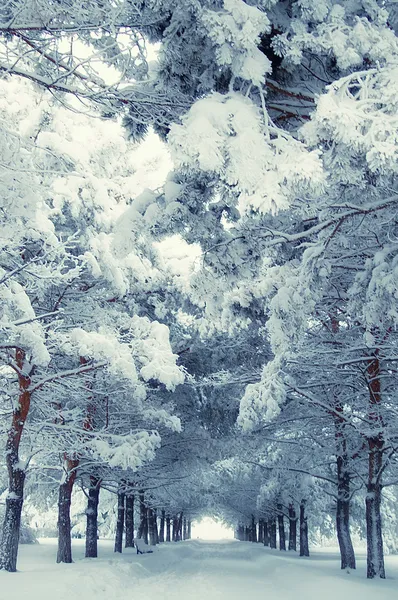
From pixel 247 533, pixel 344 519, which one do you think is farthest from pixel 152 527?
pixel 247 533

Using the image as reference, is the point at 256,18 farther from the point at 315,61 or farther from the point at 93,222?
the point at 93,222

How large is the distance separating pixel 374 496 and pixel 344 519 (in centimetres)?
329

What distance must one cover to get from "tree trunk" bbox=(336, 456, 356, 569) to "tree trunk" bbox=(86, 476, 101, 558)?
7450 mm

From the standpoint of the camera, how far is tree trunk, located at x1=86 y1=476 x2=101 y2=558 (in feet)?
56.3

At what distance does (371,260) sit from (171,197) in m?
2.92

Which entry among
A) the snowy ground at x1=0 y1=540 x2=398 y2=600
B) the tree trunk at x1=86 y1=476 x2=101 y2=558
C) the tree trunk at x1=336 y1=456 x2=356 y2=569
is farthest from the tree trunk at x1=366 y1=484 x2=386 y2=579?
the tree trunk at x1=86 y1=476 x2=101 y2=558

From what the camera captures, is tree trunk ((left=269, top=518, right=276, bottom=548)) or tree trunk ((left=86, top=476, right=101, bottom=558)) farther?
tree trunk ((left=269, top=518, right=276, bottom=548))

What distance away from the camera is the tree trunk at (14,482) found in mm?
10961

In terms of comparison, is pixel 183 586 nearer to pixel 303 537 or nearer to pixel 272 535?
pixel 303 537

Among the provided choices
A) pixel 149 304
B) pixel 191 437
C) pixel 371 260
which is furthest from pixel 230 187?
pixel 191 437

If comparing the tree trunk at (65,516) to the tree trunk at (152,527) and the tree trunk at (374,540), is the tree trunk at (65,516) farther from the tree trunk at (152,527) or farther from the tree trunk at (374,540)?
the tree trunk at (152,527)

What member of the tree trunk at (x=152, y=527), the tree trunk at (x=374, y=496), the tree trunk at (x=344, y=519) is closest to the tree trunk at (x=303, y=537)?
the tree trunk at (x=344, y=519)

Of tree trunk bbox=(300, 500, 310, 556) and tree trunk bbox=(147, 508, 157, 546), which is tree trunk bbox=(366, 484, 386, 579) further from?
tree trunk bbox=(147, 508, 157, 546)

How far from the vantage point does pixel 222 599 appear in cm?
898
